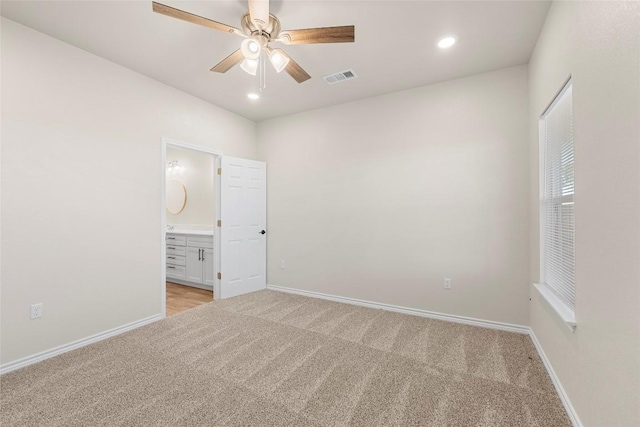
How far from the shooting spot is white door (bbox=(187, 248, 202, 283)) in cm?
451

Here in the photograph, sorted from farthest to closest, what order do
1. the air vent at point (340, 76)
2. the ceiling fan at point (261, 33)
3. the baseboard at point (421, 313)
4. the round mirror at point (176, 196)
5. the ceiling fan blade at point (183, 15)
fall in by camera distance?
the round mirror at point (176, 196)
the air vent at point (340, 76)
the baseboard at point (421, 313)
the ceiling fan at point (261, 33)
the ceiling fan blade at point (183, 15)

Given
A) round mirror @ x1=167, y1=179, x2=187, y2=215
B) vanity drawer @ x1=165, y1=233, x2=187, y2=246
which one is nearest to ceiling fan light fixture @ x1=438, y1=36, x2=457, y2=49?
vanity drawer @ x1=165, y1=233, x2=187, y2=246

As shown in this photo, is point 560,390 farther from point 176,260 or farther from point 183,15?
point 176,260

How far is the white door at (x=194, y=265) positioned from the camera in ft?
14.8

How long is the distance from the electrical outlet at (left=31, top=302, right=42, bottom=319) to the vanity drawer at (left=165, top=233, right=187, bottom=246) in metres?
2.43

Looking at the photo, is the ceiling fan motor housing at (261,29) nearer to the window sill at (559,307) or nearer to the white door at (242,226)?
the white door at (242,226)

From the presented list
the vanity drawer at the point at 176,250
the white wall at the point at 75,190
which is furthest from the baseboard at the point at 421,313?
the white wall at the point at 75,190

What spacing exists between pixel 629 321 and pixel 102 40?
159 inches

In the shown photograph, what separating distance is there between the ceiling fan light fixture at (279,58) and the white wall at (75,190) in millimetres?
1906

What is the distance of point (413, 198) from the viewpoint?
11.0 ft

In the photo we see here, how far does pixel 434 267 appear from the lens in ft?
10.6

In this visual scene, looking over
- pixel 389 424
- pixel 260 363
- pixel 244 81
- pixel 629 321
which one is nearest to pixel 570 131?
pixel 629 321

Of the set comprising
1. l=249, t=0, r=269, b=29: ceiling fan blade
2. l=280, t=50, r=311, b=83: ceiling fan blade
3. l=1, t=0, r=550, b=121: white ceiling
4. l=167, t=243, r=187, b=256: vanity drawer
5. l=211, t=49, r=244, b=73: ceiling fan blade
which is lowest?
l=167, t=243, r=187, b=256: vanity drawer

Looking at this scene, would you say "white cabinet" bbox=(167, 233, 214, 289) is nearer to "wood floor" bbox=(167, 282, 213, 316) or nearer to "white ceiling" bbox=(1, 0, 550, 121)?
"wood floor" bbox=(167, 282, 213, 316)
